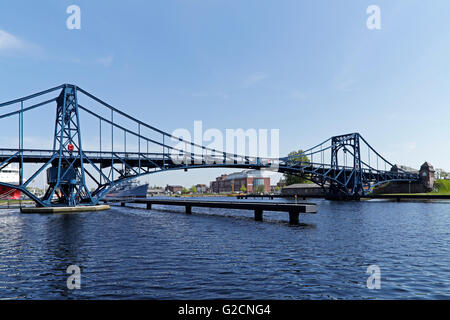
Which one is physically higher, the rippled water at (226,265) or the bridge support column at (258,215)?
the rippled water at (226,265)

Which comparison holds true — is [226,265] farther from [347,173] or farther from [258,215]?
[347,173]

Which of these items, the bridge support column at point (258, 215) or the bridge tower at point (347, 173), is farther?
the bridge tower at point (347, 173)

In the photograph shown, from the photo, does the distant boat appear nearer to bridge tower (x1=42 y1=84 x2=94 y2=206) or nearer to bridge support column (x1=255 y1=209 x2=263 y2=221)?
bridge tower (x1=42 y1=84 x2=94 y2=206)

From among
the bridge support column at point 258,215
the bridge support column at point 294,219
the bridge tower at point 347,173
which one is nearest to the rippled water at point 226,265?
the bridge support column at point 294,219

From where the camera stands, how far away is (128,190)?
14750 centimetres

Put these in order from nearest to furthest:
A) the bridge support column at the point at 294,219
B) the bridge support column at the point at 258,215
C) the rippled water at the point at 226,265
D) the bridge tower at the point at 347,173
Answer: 1. the rippled water at the point at 226,265
2. the bridge support column at the point at 294,219
3. the bridge support column at the point at 258,215
4. the bridge tower at the point at 347,173

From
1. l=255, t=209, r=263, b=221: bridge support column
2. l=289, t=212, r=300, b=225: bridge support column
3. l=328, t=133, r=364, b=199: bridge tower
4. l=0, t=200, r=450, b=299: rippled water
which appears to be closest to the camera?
l=0, t=200, r=450, b=299: rippled water

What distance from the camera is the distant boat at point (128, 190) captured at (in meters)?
142

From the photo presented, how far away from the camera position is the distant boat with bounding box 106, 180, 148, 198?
5581 inches

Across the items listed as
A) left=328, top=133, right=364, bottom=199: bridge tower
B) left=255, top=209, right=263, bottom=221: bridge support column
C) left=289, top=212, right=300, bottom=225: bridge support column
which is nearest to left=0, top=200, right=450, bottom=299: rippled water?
left=289, top=212, right=300, bottom=225: bridge support column

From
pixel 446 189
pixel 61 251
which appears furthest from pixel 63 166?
pixel 446 189

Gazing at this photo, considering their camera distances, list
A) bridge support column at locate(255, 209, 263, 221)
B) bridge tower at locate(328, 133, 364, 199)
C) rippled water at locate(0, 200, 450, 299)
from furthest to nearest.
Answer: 1. bridge tower at locate(328, 133, 364, 199)
2. bridge support column at locate(255, 209, 263, 221)
3. rippled water at locate(0, 200, 450, 299)

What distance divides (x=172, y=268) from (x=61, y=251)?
9572 mm

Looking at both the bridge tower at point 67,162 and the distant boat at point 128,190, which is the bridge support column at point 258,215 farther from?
the distant boat at point 128,190
